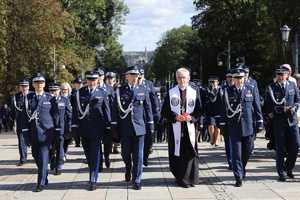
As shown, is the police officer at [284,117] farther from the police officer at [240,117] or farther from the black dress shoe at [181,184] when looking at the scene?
the black dress shoe at [181,184]

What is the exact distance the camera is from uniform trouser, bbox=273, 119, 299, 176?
39.1 feet

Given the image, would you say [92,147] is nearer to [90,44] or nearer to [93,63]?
[93,63]

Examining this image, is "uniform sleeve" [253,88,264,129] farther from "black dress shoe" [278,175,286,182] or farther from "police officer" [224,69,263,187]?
"black dress shoe" [278,175,286,182]

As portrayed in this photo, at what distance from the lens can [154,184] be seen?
11.9 m

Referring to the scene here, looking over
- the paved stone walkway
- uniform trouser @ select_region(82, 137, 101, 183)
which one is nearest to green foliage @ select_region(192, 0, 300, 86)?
the paved stone walkway

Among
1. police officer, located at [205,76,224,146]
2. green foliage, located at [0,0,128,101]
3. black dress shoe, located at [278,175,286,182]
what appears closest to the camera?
black dress shoe, located at [278,175,286,182]

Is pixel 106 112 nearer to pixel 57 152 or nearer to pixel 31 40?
pixel 57 152

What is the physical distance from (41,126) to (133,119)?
66.6 inches

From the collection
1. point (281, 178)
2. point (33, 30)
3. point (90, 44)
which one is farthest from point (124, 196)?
point (90, 44)

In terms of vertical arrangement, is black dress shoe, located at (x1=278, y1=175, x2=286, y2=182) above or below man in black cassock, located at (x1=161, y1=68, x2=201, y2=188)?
below

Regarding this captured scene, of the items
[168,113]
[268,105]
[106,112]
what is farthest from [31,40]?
[268,105]

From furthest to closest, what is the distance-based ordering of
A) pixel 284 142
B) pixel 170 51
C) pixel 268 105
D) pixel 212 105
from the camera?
pixel 170 51 → pixel 212 105 → pixel 268 105 → pixel 284 142

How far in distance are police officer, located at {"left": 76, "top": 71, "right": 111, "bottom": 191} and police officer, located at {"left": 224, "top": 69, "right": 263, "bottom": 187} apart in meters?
2.21

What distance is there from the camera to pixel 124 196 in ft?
34.9
